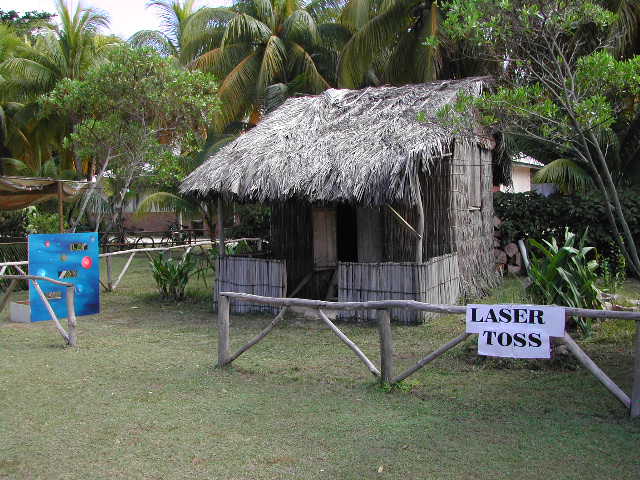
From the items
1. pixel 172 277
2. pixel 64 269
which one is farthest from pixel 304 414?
pixel 172 277

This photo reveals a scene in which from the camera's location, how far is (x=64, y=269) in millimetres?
10305

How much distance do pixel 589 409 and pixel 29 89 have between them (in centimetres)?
1932

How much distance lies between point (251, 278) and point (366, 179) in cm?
269

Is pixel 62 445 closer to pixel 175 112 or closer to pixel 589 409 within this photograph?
pixel 589 409

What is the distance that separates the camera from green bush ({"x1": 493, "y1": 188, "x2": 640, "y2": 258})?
1291 centimetres

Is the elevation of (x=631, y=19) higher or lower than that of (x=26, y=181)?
higher

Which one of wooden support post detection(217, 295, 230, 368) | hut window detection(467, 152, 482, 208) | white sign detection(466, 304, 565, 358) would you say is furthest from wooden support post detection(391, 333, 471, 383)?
hut window detection(467, 152, 482, 208)

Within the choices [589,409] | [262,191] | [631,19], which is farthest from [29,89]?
[589,409]

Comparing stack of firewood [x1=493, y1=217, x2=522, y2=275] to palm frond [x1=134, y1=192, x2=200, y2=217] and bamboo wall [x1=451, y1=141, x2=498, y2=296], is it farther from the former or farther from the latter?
palm frond [x1=134, y1=192, x2=200, y2=217]

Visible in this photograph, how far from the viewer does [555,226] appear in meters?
13.6

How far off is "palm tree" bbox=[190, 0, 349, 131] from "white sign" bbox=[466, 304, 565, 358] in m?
12.9

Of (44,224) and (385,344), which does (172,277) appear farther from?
(385,344)

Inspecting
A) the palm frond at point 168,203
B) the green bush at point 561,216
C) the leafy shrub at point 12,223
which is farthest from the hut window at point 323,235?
the leafy shrub at point 12,223

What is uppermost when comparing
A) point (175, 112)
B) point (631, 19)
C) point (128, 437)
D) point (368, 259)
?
point (631, 19)
